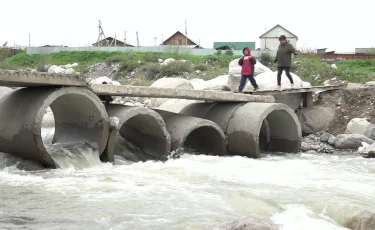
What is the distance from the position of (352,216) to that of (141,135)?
575cm

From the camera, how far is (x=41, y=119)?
7.71m

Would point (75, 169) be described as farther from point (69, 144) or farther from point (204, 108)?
point (204, 108)

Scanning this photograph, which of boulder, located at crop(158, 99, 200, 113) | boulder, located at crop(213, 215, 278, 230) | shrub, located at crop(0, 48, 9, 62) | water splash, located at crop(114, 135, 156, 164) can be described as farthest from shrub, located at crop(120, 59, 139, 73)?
boulder, located at crop(213, 215, 278, 230)

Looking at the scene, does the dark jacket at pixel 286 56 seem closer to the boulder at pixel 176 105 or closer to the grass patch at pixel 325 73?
the boulder at pixel 176 105

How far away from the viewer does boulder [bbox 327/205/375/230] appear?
4.88 metres

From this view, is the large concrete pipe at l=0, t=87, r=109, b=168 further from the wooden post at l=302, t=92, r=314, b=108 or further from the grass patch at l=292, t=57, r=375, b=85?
the grass patch at l=292, t=57, r=375, b=85

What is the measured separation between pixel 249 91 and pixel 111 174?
556cm

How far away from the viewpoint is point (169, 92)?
9797 millimetres

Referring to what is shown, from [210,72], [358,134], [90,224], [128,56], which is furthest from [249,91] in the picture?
[128,56]

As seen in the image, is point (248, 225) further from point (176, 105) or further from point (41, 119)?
point (176, 105)

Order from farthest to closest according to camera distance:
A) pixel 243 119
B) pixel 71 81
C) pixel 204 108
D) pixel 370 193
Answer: pixel 204 108
pixel 243 119
pixel 71 81
pixel 370 193

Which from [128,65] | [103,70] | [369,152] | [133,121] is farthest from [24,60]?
[369,152]

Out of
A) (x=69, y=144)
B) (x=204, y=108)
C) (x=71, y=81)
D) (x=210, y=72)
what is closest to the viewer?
(x=71, y=81)

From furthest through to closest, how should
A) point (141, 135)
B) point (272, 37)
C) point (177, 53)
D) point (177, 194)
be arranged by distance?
point (272, 37), point (177, 53), point (141, 135), point (177, 194)
